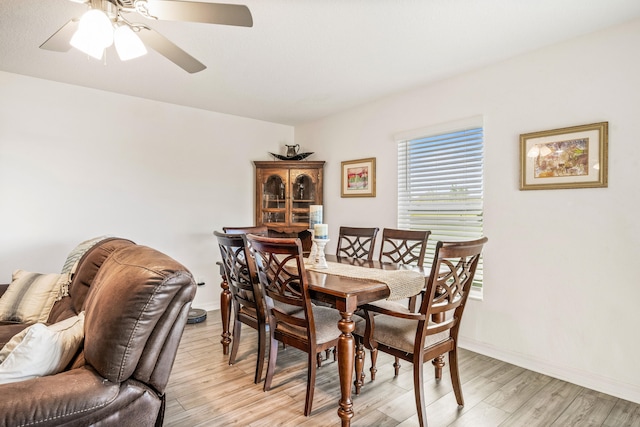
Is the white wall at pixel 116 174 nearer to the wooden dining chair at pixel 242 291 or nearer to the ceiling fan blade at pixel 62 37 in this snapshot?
the wooden dining chair at pixel 242 291

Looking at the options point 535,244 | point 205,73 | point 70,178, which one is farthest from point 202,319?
point 535,244

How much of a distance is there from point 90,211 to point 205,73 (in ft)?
5.98

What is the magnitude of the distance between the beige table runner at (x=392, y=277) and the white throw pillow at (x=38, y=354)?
58.2 inches

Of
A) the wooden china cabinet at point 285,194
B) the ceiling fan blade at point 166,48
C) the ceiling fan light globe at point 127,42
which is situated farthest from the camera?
the wooden china cabinet at point 285,194

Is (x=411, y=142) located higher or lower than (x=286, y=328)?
higher

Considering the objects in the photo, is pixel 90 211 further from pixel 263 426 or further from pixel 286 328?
pixel 263 426

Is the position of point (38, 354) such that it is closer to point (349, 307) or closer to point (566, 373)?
point (349, 307)

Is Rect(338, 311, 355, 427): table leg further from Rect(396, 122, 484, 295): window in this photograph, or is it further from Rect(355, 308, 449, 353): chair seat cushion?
Rect(396, 122, 484, 295): window

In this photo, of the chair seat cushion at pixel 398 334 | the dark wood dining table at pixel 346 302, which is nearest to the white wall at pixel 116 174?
the dark wood dining table at pixel 346 302

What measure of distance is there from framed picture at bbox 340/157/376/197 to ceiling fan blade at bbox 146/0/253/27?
2501 millimetres

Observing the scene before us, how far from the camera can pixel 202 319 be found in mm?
3777

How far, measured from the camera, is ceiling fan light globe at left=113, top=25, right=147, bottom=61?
1.65 meters

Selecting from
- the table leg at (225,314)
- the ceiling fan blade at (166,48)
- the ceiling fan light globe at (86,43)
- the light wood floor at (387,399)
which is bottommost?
the light wood floor at (387,399)

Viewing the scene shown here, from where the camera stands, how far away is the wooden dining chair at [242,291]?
2.40 metres
